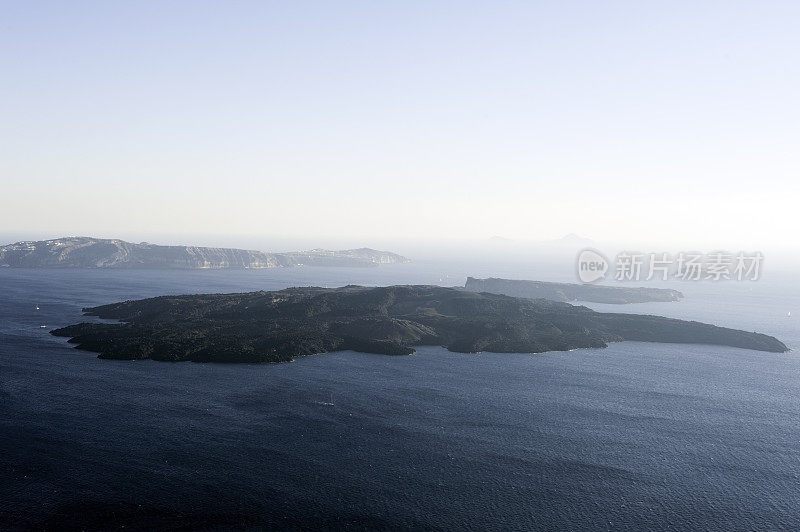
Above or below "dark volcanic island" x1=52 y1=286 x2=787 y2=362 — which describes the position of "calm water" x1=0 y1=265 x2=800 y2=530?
below

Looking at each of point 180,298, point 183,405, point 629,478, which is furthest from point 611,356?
point 180,298

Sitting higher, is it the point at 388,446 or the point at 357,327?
the point at 357,327

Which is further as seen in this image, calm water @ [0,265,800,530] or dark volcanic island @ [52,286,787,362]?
dark volcanic island @ [52,286,787,362]

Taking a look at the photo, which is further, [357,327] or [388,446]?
[357,327]

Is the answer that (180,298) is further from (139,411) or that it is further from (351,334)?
(139,411)
